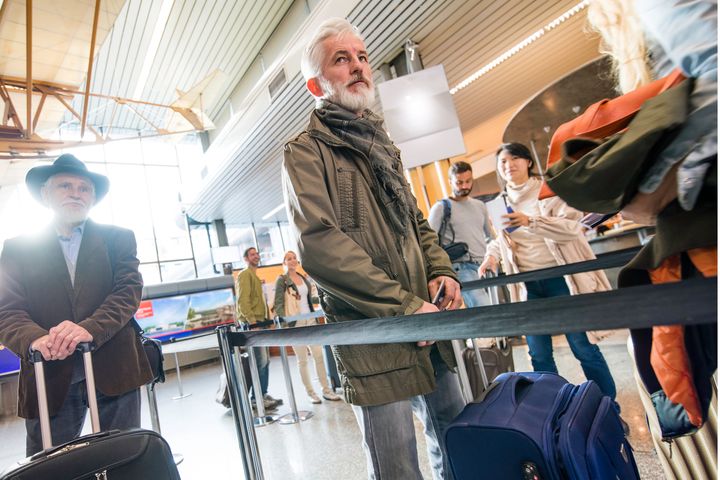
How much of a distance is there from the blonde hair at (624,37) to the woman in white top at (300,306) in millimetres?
3793

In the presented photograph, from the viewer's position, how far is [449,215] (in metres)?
3.23

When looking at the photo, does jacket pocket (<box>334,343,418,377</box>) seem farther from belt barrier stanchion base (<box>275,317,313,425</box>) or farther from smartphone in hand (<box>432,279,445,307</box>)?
belt barrier stanchion base (<box>275,317,313,425</box>)

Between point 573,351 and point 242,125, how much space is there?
27.8ft

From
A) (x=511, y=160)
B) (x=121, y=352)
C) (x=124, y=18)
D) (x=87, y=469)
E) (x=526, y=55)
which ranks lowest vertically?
(x=87, y=469)

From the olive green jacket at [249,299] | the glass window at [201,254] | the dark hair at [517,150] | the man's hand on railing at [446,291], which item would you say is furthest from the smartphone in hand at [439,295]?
the glass window at [201,254]

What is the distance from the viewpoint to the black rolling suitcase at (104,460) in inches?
41.8

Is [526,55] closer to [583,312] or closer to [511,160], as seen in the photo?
[511,160]

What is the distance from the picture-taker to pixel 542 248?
2336 mm

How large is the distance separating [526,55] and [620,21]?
27.0ft

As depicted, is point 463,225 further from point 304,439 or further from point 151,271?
point 151,271

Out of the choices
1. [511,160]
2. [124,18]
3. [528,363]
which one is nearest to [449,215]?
[511,160]

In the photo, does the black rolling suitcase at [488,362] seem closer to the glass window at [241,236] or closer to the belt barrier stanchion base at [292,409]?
the belt barrier stanchion base at [292,409]

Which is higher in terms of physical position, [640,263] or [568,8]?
[568,8]

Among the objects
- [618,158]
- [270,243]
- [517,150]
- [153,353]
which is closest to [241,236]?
[270,243]
